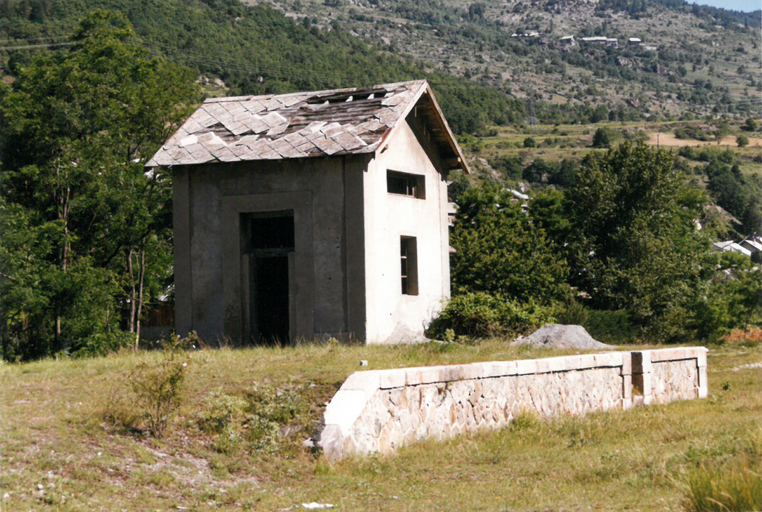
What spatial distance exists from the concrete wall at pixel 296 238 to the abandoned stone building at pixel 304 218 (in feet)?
0.10

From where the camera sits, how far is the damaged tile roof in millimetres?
22344

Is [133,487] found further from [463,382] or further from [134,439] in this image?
[463,382]

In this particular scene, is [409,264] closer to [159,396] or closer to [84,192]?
[84,192]

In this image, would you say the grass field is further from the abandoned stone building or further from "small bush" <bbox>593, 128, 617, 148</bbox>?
"small bush" <bbox>593, 128, 617, 148</bbox>

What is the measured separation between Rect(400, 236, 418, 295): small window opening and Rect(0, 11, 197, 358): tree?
34.0ft

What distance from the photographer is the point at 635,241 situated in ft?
131

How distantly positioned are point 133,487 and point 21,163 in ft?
83.4

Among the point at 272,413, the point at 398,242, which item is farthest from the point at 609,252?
the point at 272,413

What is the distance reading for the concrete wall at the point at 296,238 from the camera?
72.3 ft

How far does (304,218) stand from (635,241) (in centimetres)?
2202

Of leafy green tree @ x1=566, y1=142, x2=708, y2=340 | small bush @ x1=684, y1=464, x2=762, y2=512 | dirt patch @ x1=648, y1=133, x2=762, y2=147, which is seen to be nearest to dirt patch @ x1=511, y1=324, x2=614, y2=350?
small bush @ x1=684, y1=464, x2=762, y2=512

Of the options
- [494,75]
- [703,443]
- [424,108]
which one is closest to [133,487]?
[703,443]

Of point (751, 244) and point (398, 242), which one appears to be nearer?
point (398, 242)

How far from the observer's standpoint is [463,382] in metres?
15.4
